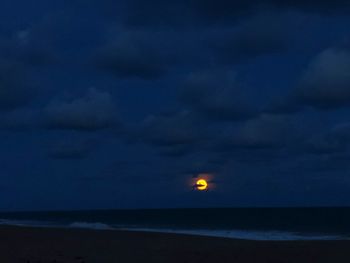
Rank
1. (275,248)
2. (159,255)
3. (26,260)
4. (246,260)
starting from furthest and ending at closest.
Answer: (275,248), (159,255), (246,260), (26,260)

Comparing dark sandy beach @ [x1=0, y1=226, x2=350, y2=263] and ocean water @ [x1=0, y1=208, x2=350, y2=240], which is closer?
dark sandy beach @ [x1=0, y1=226, x2=350, y2=263]

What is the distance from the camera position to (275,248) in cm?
2606

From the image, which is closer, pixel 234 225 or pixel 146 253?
pixel 146 253

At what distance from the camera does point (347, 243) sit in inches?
1200

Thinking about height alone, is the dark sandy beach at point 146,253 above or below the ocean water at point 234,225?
below

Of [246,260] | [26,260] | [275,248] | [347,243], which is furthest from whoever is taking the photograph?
[347,243]

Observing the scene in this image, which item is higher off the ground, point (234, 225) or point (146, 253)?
point (234, 225)

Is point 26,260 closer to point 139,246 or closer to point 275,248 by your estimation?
point 139,246

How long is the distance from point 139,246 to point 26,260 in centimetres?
832

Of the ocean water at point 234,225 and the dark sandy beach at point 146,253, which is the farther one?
the ocean water at point 234,225

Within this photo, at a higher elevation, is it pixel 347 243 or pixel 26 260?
pixel 347 243

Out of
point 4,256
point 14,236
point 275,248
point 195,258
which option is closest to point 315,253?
point 275,248

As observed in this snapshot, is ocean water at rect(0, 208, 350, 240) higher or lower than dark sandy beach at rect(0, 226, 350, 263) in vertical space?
higher

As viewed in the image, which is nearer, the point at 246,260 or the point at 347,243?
the point at 246,260
